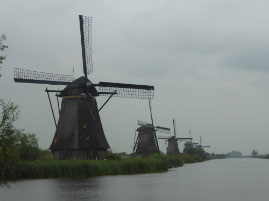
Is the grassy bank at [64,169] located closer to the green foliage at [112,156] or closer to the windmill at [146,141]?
the green foliage at [112,156]

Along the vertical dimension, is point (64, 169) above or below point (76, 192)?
above

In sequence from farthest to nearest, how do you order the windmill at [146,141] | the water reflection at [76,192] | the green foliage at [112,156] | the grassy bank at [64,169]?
the windmill at [146,141]
the green foliage at [112,156]
the grassy bank at [64,169]
the water reflection at [76,192]

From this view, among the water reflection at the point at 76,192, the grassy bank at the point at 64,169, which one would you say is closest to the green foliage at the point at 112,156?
the grassy bank at the point at 64,169

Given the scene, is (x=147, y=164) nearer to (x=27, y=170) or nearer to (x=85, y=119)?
(x=85, y=119)

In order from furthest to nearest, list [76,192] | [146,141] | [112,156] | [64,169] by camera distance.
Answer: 1. [146,141]
2. [112,156]
3. [64,169]
4. [76,192]

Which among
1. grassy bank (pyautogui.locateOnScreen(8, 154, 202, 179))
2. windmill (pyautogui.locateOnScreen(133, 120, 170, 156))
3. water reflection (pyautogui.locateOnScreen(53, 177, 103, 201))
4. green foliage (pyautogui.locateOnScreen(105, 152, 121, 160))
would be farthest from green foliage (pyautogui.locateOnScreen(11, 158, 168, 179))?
windmill (pyautogui.locateOnScreen(133, 120, 170, 156))

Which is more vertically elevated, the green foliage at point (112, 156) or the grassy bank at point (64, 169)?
the green foliage at point (112, 156)

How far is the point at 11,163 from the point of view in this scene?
13.1m

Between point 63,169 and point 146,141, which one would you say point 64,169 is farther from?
point 146,141

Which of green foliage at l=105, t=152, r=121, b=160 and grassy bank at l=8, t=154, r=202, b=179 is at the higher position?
green foliage at l=105, t=152, r=121, b=160

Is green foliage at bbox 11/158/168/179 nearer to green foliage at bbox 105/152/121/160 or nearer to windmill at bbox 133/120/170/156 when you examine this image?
green foliage at bbox 105/152/121/160

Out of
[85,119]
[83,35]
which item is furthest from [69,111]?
[83,35]

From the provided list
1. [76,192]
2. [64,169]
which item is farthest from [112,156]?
[76,192]

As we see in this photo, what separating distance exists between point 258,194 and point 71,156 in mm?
19282
